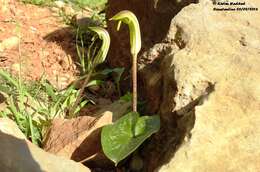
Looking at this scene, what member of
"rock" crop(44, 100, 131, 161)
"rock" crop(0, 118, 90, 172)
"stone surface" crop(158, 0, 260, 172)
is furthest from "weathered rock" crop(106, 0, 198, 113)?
"rock" crop(0, 118, 90, 172)

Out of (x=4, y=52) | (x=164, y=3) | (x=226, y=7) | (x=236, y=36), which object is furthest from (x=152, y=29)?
(x=4, y=52)

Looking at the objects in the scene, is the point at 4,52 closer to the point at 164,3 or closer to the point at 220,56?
the point at 164,3

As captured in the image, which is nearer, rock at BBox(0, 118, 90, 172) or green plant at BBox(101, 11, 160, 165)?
rock at BBox(0, 118, 90, 172)

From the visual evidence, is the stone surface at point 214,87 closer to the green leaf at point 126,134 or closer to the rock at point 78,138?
the green leaf at point 126,134

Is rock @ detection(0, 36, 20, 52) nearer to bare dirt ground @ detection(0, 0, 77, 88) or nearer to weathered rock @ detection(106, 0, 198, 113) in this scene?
bare dirt ground @ detection(0, 0, 77, 88)

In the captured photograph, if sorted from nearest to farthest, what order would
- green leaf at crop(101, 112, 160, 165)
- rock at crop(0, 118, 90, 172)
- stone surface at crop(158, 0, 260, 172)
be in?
1. stone surface at crop(158, 0, 260, 172)
2. rock at crop(0, 118, 90, 172)
3. green leaf at crop(101, 112, 160, 165)

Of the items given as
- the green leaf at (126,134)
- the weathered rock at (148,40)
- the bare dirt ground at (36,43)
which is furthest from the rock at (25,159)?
the bare dirt ground at (36,43)
